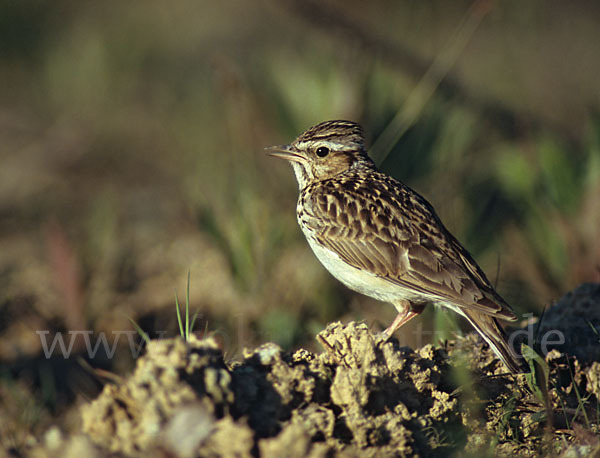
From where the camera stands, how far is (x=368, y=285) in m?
4.80

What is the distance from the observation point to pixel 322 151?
5605mm

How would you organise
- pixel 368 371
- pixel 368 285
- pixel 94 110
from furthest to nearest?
pixel 94 110
pixel 368 285
pixel 368 371

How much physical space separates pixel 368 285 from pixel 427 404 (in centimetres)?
108

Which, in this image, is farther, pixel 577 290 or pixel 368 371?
pixel 577 290

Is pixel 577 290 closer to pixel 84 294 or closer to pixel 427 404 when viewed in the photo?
pixel 427 404

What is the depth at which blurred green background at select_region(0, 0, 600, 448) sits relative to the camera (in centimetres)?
650

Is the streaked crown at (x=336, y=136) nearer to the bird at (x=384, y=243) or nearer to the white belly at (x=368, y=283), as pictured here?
the bird at (x=384, y=243)

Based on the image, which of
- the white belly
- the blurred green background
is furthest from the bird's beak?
the blurred green background

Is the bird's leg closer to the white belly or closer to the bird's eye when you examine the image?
the white belly

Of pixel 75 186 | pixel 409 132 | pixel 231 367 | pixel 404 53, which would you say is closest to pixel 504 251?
pixel 409 132

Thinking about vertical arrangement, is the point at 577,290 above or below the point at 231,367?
above

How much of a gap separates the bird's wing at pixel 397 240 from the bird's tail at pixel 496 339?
83 millimetres

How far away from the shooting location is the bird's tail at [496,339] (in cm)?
406

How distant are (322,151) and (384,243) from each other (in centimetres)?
106
